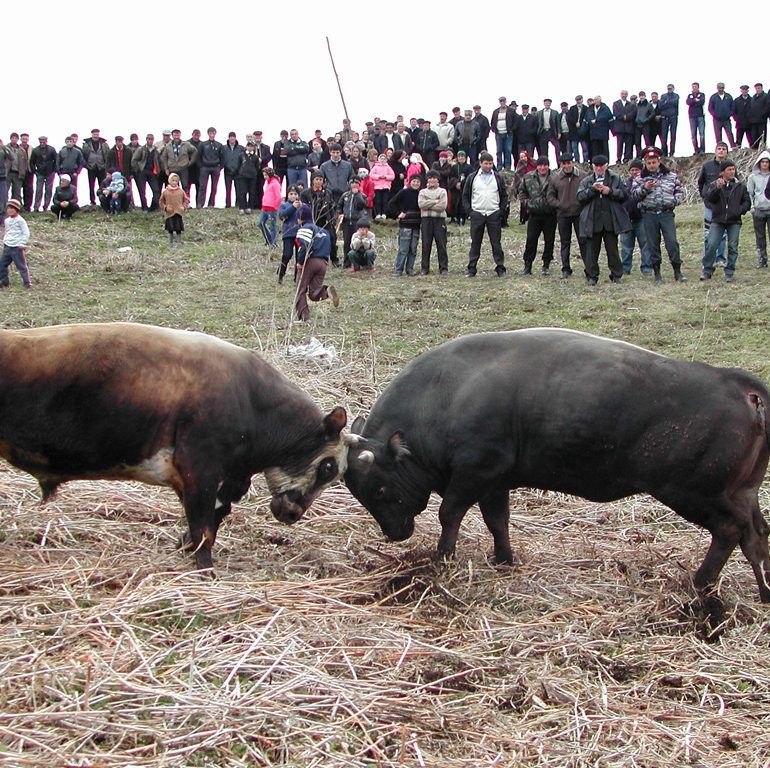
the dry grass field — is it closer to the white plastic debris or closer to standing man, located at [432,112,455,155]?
the white plastic debris

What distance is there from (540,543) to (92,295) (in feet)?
43.2

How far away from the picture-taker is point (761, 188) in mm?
18000

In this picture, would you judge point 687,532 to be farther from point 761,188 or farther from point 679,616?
point 761,188

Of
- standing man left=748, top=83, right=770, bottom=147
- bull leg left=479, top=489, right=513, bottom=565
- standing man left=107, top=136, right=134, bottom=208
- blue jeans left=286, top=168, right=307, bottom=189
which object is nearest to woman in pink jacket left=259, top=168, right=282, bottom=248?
blue jeans left=286, top=168, right=307, bottom=189

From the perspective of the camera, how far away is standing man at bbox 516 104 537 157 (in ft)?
86.1

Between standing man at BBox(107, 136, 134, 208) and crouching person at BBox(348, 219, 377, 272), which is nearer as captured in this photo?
crouching person at BBox(348, 219, 377, 272)

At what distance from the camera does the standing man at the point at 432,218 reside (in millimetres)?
19703

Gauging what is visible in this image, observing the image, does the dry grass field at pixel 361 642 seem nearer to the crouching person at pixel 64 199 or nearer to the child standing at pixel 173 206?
the child standing at pixel 173 206

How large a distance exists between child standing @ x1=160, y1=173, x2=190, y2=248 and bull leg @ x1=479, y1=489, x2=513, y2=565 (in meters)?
17.7

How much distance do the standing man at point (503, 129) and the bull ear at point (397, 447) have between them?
2067 cm

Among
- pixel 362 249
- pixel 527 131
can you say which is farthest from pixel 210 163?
pixel 527 131

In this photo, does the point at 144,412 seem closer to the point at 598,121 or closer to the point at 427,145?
the point at 427,145

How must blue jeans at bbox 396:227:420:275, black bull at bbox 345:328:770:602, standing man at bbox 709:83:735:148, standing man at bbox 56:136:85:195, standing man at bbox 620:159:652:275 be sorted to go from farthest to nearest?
standing man at bbox 56:136:85:195 < standing man at bbox 709:83:735:148 < blue jeans at bbox 396:227:420:275 < standing man at bbox 620:159:652:275 < black bull at bbox 345:328:770:602

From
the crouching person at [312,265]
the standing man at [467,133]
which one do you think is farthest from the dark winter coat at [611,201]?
the standing man at [467,133]
